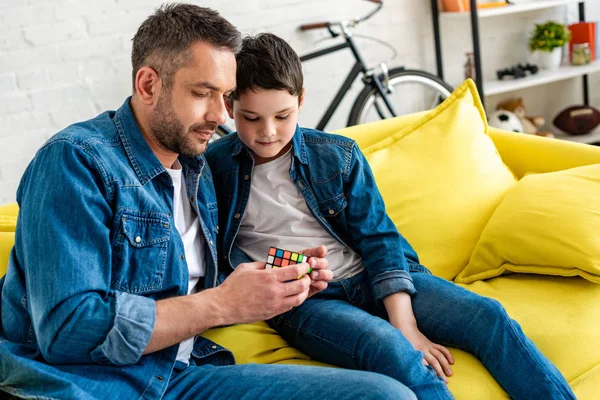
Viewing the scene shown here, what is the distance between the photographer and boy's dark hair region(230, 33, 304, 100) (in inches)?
61.9

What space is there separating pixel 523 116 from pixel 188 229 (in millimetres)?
3233

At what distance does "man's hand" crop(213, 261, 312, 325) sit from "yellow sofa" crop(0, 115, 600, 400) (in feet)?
0.94

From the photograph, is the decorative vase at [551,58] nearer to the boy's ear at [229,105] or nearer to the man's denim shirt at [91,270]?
the boy's ear at [229,105]

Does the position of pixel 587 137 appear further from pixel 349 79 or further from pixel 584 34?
pixel 349 79

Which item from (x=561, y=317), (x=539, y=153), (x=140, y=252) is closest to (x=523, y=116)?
(x=539, y=153)

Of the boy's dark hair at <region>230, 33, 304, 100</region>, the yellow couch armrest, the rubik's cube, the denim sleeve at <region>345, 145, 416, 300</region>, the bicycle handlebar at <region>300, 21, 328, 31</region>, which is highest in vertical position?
the boy's dark hair at <region>230, 33, 304, 100</region>

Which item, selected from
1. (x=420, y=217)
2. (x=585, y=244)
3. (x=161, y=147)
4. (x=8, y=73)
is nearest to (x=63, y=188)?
(x=161, y=147)

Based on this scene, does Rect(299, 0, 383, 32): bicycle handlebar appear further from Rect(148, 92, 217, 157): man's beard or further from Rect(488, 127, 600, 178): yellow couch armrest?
Rect(148, 92, 217, 157): man's beard

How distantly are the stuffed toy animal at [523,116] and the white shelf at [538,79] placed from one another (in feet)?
0.38

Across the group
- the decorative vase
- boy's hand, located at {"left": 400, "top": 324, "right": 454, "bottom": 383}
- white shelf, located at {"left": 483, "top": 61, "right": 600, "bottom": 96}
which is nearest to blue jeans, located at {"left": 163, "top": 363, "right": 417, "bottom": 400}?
boy's hand, located at {"left": 400, "top": 324, "right": 454, "bottom": 383}

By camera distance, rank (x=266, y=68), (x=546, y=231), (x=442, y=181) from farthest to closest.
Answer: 1. (x=442, y=181)
2. (x=546, y=231)
3. (x=266, y=68)

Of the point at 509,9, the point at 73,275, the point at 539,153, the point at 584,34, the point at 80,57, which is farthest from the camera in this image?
the point at 584,34

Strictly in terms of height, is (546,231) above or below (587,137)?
above

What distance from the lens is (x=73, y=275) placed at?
47.9 inches
